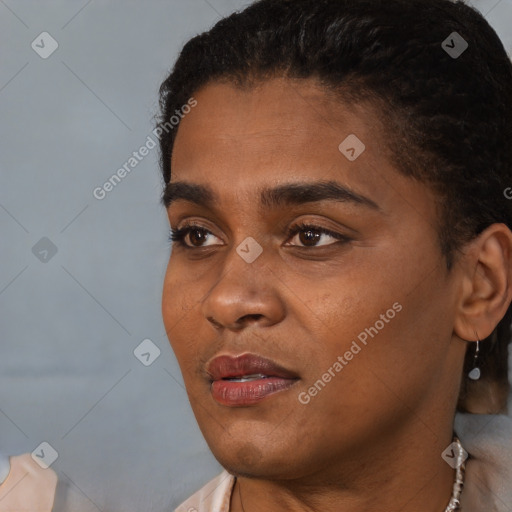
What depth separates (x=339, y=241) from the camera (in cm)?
173

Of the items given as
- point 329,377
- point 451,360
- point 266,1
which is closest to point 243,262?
point 329,377

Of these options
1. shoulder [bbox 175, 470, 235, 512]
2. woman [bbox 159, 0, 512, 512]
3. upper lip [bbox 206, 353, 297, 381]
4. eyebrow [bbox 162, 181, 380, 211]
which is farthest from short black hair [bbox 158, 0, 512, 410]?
shoulder [bbox 175, 470, 235, 512]

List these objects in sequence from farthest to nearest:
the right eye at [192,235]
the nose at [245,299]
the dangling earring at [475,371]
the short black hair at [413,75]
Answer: the dangling earring at [475,371] → the right eye at [192,235] → the short black hair at [413,75] → the nose at [245,299]

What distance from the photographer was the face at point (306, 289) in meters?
1.67

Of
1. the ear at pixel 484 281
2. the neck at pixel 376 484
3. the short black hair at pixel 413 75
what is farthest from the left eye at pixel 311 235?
the neck at pixel 376 484

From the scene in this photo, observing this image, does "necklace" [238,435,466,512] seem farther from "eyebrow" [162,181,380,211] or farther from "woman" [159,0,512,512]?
"eyebrow" [162,181,380,211]

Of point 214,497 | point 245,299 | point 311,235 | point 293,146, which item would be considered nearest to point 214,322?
point 245,299

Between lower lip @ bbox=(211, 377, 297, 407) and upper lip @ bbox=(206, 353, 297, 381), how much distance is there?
10 mm

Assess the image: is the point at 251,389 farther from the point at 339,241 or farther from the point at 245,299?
the point at 339,241

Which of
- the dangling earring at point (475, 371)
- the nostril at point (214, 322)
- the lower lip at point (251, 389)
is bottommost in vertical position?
the lower lip at point (251, 389)

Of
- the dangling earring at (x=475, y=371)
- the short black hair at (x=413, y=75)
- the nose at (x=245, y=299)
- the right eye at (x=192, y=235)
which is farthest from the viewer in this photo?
the dangling earring at (x=475, y=371)

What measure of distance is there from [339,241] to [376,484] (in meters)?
0.49

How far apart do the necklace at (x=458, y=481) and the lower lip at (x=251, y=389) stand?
0.44 m

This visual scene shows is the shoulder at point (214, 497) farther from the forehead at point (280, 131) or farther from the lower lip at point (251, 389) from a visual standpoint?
the forehead at point (280, 131)
